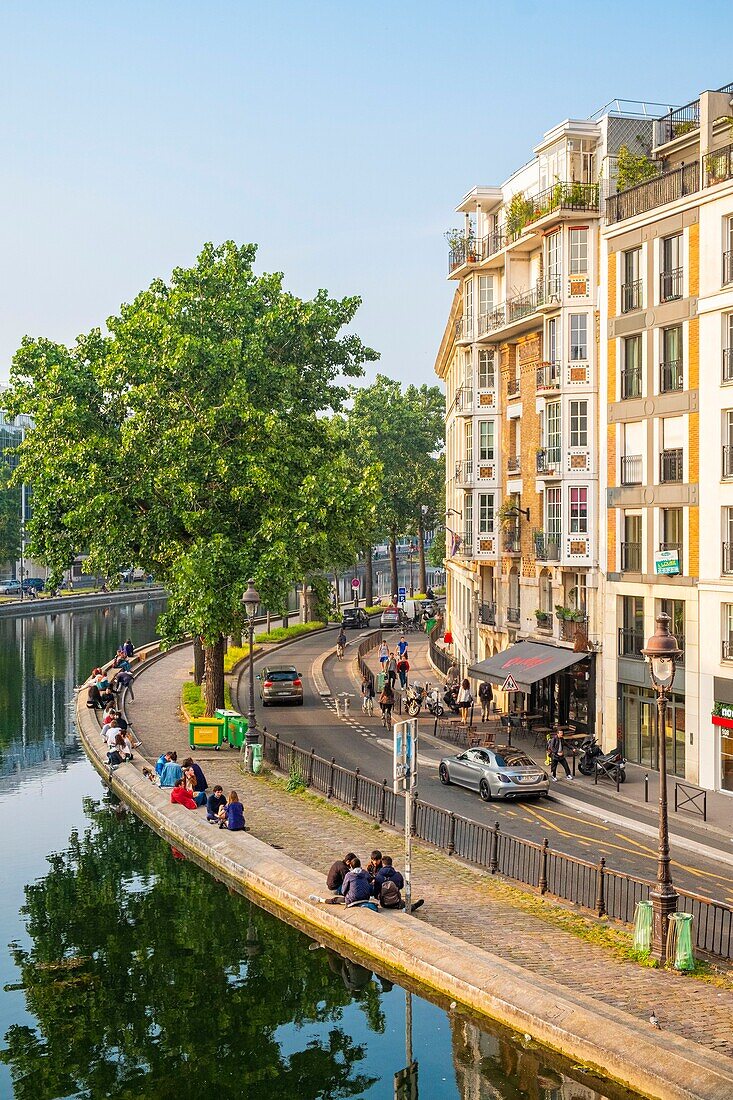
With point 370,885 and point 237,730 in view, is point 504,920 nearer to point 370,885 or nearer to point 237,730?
point 370,885

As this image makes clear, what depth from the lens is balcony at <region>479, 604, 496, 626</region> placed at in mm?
52906

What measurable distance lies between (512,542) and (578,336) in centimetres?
994

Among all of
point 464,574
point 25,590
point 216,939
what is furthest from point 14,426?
point 216,939

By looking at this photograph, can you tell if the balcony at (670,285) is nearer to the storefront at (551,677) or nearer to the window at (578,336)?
the window at (578,336)

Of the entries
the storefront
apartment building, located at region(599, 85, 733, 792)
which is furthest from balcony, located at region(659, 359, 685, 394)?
the storefront

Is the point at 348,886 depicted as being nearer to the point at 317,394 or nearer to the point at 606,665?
the point at 606,665

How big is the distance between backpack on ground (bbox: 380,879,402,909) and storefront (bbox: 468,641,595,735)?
62.7ft

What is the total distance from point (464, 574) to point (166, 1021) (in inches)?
1793

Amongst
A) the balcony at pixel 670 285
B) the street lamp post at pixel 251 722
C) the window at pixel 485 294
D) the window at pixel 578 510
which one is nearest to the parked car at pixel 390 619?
the window at pixel 485 294

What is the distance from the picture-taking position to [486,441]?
53.5 meters

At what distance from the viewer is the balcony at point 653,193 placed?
3859cm

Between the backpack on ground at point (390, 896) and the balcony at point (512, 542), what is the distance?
91.6ft

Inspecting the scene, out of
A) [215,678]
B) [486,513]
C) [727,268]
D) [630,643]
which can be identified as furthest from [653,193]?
[215,678]

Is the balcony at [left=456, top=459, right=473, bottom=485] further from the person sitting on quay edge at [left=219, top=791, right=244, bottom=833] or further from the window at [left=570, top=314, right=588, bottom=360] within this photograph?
the person sitting on quay edge at [left=219, top=791, right=244, bottom=833]
